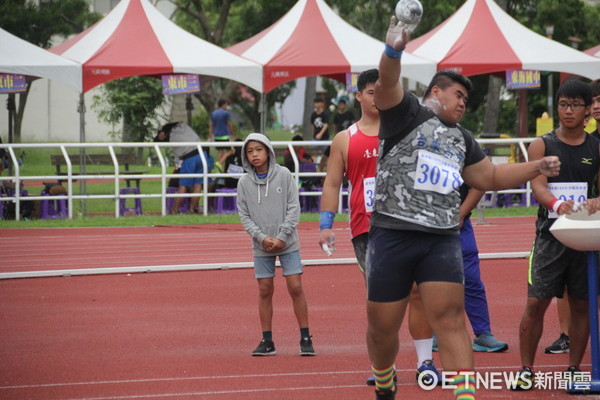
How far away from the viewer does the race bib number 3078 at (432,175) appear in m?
6.13

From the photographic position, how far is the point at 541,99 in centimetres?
4334

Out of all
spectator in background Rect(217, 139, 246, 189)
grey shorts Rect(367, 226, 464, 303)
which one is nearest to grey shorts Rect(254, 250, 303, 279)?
grey shorts Rect(367, 226, 464, 303)

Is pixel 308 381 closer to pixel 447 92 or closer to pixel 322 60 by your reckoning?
pixel 447 92

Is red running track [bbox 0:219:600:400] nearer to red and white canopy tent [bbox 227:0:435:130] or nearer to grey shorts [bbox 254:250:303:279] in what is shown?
grey shorts [bbox 254:250:303:279]

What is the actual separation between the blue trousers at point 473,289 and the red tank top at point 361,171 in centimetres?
147

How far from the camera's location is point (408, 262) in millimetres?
6191

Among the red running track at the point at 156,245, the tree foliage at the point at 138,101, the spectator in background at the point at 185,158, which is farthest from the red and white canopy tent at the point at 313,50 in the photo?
the tree foliage at the point at 138,101

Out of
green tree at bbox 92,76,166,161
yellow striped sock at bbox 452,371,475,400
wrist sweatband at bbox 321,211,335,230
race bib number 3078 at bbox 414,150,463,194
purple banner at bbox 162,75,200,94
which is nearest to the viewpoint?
yellow striped sock at bbox 452,371,475,400

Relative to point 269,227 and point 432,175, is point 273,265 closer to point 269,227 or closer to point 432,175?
point 269,227

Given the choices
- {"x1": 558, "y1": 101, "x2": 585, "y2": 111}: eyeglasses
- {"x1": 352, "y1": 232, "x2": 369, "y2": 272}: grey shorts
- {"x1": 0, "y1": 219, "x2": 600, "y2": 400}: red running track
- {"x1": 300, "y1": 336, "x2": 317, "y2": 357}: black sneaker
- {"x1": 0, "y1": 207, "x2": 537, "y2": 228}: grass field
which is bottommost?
{"x1": 0, "y1": 219, "x2": 600, "y2": 400}: red running track

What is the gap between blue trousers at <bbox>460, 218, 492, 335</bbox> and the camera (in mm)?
8992

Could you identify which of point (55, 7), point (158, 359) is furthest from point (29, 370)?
point (55, 7)

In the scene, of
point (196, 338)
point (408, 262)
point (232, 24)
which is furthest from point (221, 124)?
point (232, 24)

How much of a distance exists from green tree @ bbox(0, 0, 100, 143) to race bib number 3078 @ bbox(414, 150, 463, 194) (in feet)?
110
